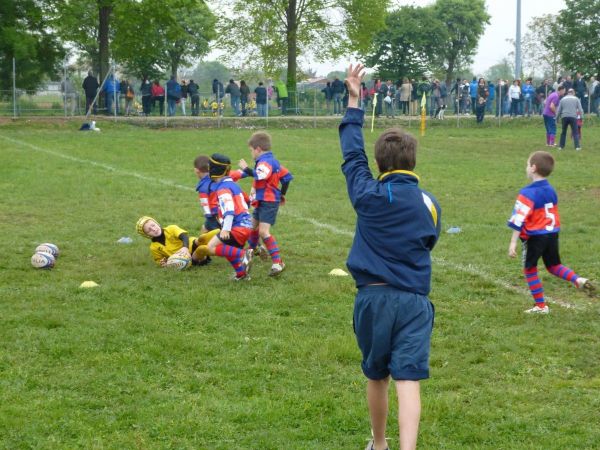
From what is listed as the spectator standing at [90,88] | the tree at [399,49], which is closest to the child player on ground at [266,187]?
the spectator standing at [90,88]

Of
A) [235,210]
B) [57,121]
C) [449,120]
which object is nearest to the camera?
[235,210]

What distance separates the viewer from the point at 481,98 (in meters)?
36.6

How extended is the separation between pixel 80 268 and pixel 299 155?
46.2 feet

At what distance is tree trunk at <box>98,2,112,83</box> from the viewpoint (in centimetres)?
3809

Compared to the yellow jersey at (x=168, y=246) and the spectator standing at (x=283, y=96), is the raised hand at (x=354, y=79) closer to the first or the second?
the yellow jersey at (x=168, y=246)

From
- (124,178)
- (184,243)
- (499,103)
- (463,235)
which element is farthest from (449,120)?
(184,243)

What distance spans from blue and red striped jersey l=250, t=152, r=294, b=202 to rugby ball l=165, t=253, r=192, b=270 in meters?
1.02

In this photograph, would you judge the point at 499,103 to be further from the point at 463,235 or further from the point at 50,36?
the point at 463,235

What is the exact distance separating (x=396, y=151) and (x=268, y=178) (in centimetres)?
529

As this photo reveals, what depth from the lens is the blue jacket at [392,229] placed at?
4.72 metres

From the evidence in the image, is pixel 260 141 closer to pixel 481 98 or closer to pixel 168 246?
pixel 168 246

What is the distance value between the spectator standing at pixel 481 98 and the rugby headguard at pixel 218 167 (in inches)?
1121

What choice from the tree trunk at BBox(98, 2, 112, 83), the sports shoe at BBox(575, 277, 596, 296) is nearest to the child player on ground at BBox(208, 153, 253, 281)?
the sports shoe at BBox(575, 277, 596, 296)

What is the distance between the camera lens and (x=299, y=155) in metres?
24.1
